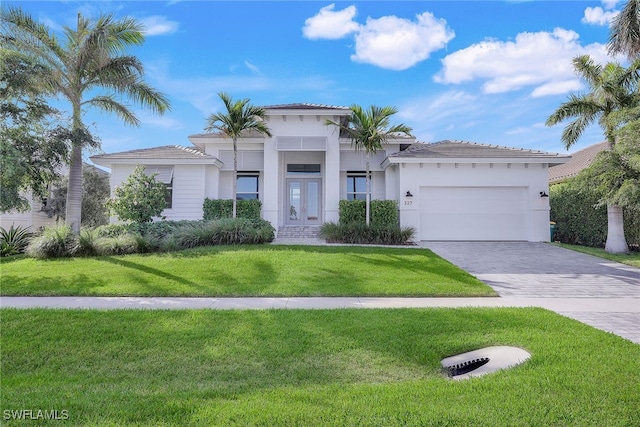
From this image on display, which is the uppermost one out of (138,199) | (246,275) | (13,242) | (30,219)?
(138,199)

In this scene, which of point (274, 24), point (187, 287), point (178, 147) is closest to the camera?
point (187, 287)

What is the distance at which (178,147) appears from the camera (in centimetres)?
1997

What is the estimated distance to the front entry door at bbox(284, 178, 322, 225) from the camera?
64.6ft

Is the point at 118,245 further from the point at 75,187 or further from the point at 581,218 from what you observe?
the point at 581,218

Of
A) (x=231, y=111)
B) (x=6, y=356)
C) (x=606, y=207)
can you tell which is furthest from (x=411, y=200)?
(x=6, y=356)

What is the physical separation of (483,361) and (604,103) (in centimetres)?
1587

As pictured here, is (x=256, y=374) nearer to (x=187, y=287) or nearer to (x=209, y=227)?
(x=187, y=287)

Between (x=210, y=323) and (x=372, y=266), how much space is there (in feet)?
20.0

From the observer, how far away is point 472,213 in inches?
680

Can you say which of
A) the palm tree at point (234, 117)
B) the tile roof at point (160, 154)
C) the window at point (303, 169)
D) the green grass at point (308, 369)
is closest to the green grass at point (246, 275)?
the green grass at point (308, 369)

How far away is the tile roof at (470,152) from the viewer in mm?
16859

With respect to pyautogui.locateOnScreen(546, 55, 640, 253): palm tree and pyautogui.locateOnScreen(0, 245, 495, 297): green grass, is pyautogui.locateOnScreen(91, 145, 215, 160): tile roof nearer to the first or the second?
pyautogui.locateOnScreen(0, 245, 495, 297): green grass

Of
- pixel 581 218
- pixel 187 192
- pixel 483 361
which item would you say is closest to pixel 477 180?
pixel 581 218

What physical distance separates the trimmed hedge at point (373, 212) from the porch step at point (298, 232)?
1.99m
